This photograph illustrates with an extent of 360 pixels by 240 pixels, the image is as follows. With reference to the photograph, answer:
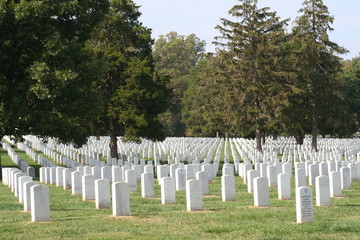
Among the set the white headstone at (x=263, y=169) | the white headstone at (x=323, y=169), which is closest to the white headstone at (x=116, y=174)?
the white headstone at (x=263, y=169)

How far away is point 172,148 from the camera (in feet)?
161

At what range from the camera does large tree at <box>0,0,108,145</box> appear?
Result: 82.2ft

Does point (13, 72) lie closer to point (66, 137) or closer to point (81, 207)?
point (66, 137)

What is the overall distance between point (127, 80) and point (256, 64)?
47.6 feet

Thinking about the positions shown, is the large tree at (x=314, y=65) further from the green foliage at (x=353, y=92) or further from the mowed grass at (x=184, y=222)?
the mowed grass at (x=184, y=222)

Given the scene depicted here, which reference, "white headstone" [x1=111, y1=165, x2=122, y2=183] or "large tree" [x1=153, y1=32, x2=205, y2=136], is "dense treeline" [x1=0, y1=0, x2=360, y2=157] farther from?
"large tree" [x1=153, y1=32, x2=205, y2=136]

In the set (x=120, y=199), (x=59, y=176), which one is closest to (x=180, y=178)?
(x=59, y=176)


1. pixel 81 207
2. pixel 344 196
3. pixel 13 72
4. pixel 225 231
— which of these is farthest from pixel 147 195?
pixel 13 72

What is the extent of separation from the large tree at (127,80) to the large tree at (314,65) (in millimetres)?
15492

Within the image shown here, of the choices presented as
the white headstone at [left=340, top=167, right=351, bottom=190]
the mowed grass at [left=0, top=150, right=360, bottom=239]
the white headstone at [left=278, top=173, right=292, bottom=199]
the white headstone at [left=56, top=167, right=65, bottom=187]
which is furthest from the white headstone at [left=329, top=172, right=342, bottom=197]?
the white headstone at [left=56, top=167, right=65, bottom=187]

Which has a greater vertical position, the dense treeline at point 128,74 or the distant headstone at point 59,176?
the dense treeline at point 128,74

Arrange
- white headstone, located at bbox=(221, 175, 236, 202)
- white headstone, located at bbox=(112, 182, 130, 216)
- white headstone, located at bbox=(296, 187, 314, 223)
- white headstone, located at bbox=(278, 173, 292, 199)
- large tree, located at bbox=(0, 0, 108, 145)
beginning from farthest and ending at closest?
large tree, located at bbox=(0, 0, 108, 145)
white headstone, located at bbox=(278, 173, 292, 199)
white headstone, located at bbox=(221, 175, 236, 202)
white headstone, located at bbox=(112, 182, 130, 216)
white headstone, located at bbox=(296, 187, 314, 223)

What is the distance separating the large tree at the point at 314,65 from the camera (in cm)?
5159

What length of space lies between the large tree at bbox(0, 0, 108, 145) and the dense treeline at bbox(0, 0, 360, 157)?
1.7 inches
